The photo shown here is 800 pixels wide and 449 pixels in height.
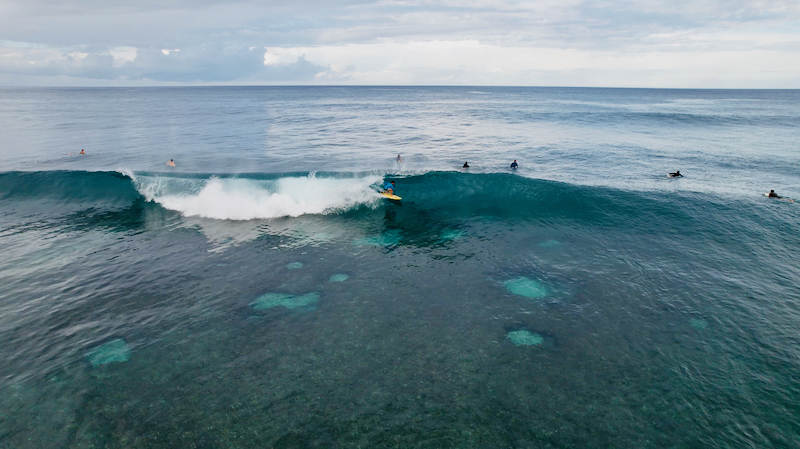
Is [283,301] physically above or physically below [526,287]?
below

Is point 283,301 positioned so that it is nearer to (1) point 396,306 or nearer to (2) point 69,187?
(1) point 396,306

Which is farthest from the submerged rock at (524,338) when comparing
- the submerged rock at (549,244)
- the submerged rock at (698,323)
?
the submerged rock at (549,244)

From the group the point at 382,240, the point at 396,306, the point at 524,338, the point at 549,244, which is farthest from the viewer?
the point at 382,240

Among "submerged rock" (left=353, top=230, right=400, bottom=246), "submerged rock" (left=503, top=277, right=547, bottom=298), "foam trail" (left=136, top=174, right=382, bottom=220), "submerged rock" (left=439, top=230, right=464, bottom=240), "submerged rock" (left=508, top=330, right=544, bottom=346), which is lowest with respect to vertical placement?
"submerged rock" (left=508, top=330, right=544, bottom=346)

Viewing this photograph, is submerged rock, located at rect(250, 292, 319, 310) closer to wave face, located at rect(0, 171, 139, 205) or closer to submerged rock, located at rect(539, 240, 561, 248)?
submerged rock, located at rect(539, 240, 561, 248)

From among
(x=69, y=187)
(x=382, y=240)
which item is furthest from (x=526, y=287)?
(x=69, y=187)

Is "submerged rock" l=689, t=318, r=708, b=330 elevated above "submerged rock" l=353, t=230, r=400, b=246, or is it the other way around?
"submerged rock" l=353, t=230, r=400, b=246

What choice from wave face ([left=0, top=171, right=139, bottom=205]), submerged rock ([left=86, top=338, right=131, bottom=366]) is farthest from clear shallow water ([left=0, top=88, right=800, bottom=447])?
wave face ([left=0, top=171, right=139, bottom=205])

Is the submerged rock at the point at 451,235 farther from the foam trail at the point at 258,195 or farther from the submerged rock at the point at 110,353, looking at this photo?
the submerged rock at the point at 110,353
